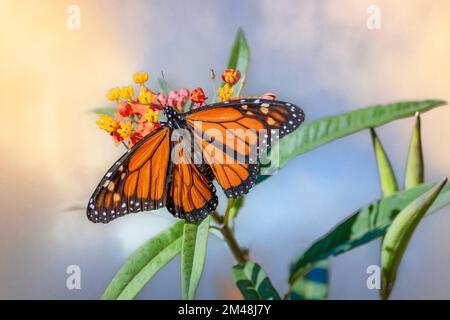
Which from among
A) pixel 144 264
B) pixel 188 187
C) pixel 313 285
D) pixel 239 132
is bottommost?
pixel 313 285

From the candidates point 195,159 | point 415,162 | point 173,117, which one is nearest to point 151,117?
point 173,117

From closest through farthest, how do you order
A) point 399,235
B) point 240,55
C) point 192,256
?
point 192,256 → point 399,235 → point 240,55

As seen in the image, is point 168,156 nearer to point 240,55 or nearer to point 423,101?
point 240,55

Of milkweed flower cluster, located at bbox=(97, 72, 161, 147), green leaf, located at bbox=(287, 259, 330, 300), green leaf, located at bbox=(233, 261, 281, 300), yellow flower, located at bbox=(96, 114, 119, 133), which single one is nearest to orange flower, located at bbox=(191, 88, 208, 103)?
milkweed flower cluster, located at bbox=(97, 72, 161, 147)

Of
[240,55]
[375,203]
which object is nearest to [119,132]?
[240,55]

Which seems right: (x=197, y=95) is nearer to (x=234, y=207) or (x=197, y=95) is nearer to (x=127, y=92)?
(x=127, y=92)

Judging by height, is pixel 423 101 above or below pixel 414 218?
above

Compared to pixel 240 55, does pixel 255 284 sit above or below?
below
